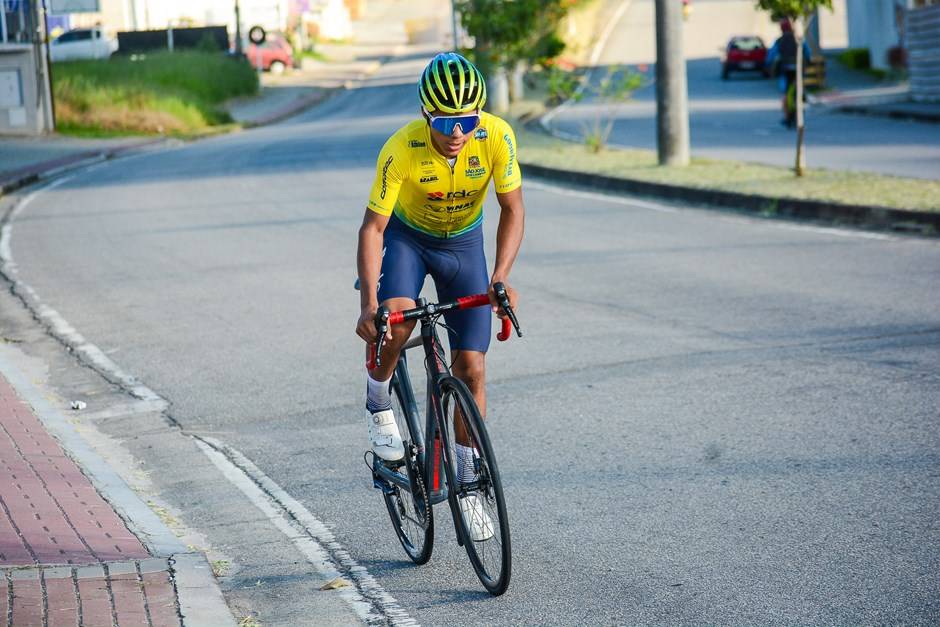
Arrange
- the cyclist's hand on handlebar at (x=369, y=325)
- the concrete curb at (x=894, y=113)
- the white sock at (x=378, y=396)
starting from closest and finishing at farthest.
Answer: the cyclist's hand on handlebar at (x=369, y=325), the white sock at (x=378, y=396), the concrete curb at (x=894, y=113)

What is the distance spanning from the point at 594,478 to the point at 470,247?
155 cm

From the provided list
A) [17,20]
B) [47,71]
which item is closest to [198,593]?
[17,20]

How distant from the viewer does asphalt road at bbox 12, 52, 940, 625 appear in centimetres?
521

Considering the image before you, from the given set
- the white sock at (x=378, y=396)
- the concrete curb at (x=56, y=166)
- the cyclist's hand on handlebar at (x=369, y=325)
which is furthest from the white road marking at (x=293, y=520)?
the concrete curb at (x=56, y=166)

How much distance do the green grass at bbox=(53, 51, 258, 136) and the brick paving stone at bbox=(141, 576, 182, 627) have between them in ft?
112

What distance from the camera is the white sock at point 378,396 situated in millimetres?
5559

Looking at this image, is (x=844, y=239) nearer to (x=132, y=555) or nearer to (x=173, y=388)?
(x=173, y=388)

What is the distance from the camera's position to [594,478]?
21.4ft

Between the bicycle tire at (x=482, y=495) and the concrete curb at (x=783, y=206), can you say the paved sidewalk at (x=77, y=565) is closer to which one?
the bicycle tire at (x=482, y=495)

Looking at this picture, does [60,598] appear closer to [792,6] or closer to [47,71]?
[792,6]

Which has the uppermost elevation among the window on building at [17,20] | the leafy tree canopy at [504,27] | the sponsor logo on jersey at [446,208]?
the window on building at [17,20]

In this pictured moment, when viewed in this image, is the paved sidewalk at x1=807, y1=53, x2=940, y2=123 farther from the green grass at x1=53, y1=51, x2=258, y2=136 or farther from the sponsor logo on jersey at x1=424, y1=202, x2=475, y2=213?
the sponsor logo on jersey at x1=424, y1=202, x2=475, y2=213

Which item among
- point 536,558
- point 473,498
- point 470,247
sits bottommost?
point 536,558

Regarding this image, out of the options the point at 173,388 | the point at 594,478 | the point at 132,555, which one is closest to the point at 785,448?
the point at 594,478
